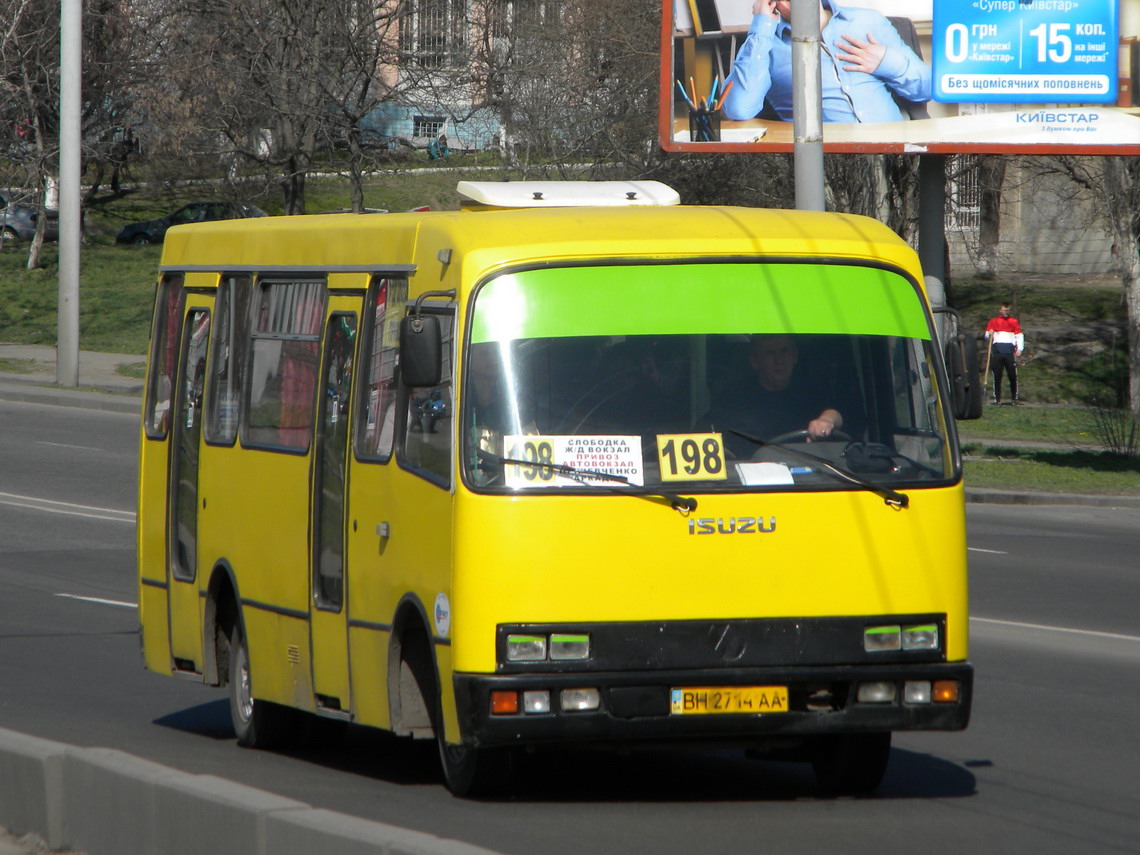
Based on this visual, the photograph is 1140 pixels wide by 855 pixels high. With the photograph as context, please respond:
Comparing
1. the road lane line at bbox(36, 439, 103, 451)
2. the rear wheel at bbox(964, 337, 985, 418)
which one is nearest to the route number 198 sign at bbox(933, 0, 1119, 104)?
the road lane line at bbox(36, 439, 103, 451)

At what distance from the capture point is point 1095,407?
33.1 meters

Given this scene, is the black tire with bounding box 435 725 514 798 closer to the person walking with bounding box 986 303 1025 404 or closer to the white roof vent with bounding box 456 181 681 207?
the white roof vent with bounding box 456 181 681 207

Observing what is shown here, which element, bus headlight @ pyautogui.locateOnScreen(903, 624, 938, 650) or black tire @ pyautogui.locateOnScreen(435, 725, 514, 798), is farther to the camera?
black tire @ pyautogui.locateOnScreen(435, 725, 514, 798)

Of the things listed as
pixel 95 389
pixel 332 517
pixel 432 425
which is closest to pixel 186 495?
pixel 332 517

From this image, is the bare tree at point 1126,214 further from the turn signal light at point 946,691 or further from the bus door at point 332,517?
the turn signal light at point 946,691

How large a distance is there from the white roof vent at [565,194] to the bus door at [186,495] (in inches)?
69.7

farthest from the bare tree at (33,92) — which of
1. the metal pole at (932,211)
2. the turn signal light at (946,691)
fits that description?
the turn signal light at (946,691)

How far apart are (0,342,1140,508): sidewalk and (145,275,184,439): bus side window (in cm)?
1360

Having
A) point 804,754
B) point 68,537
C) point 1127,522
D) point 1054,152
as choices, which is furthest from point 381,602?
point 1054,152

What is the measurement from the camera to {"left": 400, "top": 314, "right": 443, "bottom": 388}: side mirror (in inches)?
251

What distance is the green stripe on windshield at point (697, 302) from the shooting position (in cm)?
653

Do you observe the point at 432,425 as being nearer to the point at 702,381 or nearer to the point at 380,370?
the point at 380,370

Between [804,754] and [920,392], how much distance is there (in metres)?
1.54

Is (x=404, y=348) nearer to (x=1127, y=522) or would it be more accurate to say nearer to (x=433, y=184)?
(x=1127, y=522)
